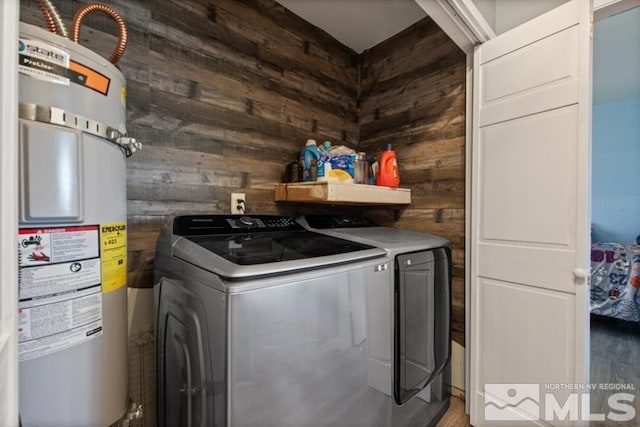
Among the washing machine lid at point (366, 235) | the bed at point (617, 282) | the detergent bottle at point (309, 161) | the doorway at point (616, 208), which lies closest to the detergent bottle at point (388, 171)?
the washing machine lid at point (366, 235)

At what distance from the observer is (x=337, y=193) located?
1.53 m

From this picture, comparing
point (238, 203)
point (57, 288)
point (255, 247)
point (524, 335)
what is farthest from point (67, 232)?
point (524, 335)

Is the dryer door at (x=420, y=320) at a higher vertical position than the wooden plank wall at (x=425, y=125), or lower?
lower

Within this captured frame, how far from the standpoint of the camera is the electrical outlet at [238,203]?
163 cm

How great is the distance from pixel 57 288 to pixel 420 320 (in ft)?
4.95

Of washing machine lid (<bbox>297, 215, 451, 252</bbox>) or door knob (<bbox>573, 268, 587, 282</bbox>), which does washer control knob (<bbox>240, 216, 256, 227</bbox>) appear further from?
door knob (<bbox>573, 268, 587, 282</bbox>)

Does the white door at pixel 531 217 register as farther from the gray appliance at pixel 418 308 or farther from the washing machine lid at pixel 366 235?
the washing machine lid at pixel 366 235

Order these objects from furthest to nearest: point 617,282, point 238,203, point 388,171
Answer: point 617,282 → point 388,171 → point 238,203

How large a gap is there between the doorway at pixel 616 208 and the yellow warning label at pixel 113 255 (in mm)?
2298

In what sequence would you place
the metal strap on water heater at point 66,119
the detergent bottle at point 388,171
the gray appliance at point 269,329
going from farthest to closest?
1. the detergent bottle at point 388,171
2. the gray appliance at point 269,329
3. the metal strap on water heater at point 66,119

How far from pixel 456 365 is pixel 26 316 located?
2.12 metres

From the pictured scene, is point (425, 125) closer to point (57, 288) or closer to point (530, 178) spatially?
point (530, 178)

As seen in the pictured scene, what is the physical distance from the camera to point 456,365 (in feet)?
5.90

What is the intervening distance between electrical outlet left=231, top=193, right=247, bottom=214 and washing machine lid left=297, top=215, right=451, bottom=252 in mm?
350
